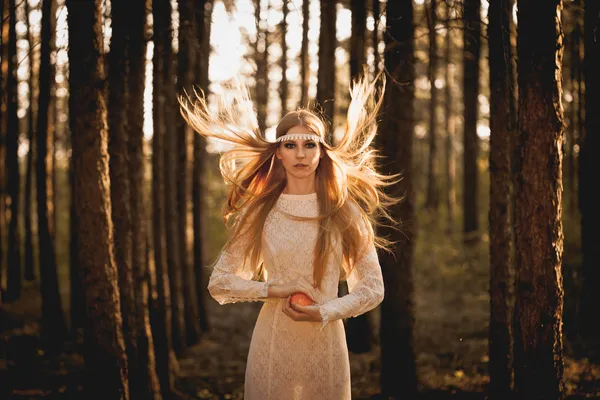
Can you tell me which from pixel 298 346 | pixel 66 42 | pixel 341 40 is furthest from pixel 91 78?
pixel 341 40

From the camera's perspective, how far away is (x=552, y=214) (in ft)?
14.6

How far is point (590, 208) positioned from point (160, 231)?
750cm

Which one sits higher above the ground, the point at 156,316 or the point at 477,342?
the point at 156,316

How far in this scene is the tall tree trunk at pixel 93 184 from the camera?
548 centimetres

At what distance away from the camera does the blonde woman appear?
12.9 ft

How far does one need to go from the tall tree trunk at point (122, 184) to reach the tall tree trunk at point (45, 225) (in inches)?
118

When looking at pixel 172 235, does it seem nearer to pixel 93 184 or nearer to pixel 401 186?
pixel 401 186

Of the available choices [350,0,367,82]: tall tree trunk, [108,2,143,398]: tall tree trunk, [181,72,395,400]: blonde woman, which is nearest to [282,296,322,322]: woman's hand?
[181,72,395,400]: blonde woman

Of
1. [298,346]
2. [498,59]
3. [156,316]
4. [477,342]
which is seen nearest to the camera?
[298,346]

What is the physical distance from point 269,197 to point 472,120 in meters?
16.4

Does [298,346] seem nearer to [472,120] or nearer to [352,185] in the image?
[352,185]

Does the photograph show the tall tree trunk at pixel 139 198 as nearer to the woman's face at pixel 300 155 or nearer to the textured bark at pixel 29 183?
the woman's face at pixel 300 155

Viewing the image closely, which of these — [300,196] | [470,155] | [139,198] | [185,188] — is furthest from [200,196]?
[470,155]

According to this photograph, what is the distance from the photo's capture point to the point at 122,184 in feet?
23.4
